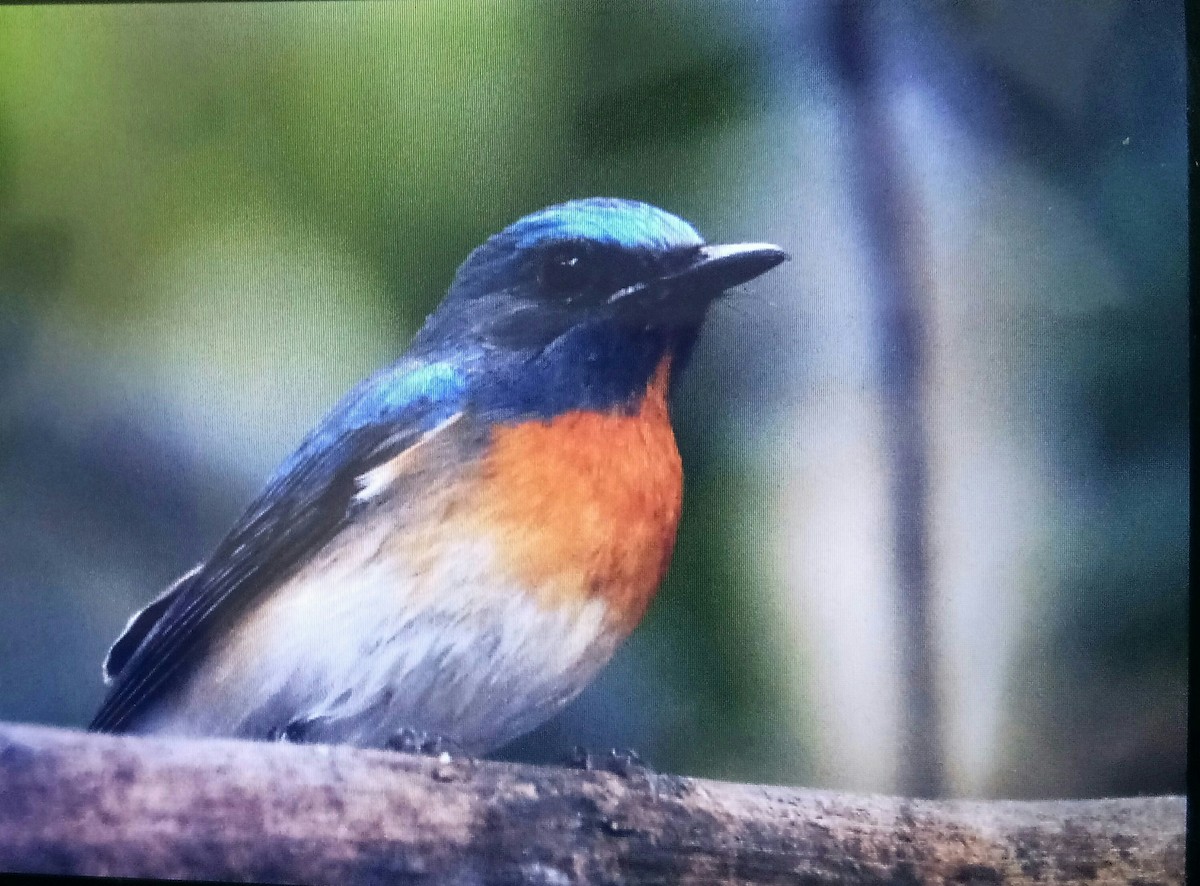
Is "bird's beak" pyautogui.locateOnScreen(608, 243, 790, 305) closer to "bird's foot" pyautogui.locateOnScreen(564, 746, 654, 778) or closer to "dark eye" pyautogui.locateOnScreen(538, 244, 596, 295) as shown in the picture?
"dark eye" pyautogui.locateOnScreen(538, 244, 596, 295)

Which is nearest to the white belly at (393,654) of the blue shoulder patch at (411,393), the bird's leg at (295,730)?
the bird's leg at (295,730)

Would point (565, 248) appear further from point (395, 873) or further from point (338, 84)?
point (395, 873)

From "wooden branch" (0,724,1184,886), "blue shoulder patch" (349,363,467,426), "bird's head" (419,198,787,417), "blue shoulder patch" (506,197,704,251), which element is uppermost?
"blue shoulder patch" (506,197,704,251)

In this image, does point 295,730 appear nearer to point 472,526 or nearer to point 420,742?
point 420,742

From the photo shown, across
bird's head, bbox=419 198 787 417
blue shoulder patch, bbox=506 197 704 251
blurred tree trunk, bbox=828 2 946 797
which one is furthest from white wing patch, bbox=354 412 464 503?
blurred tree trunk, bbox=828 2 946 797

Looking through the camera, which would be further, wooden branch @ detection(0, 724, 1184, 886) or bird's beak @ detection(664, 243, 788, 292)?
bird's beak @ detection(664, 243, 788, 292)

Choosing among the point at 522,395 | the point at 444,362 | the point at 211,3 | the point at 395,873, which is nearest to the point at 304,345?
the point at 444,362

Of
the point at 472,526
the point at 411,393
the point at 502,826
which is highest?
the point at 411,393

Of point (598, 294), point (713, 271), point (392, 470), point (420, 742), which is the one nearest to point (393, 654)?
point (420, 742)
